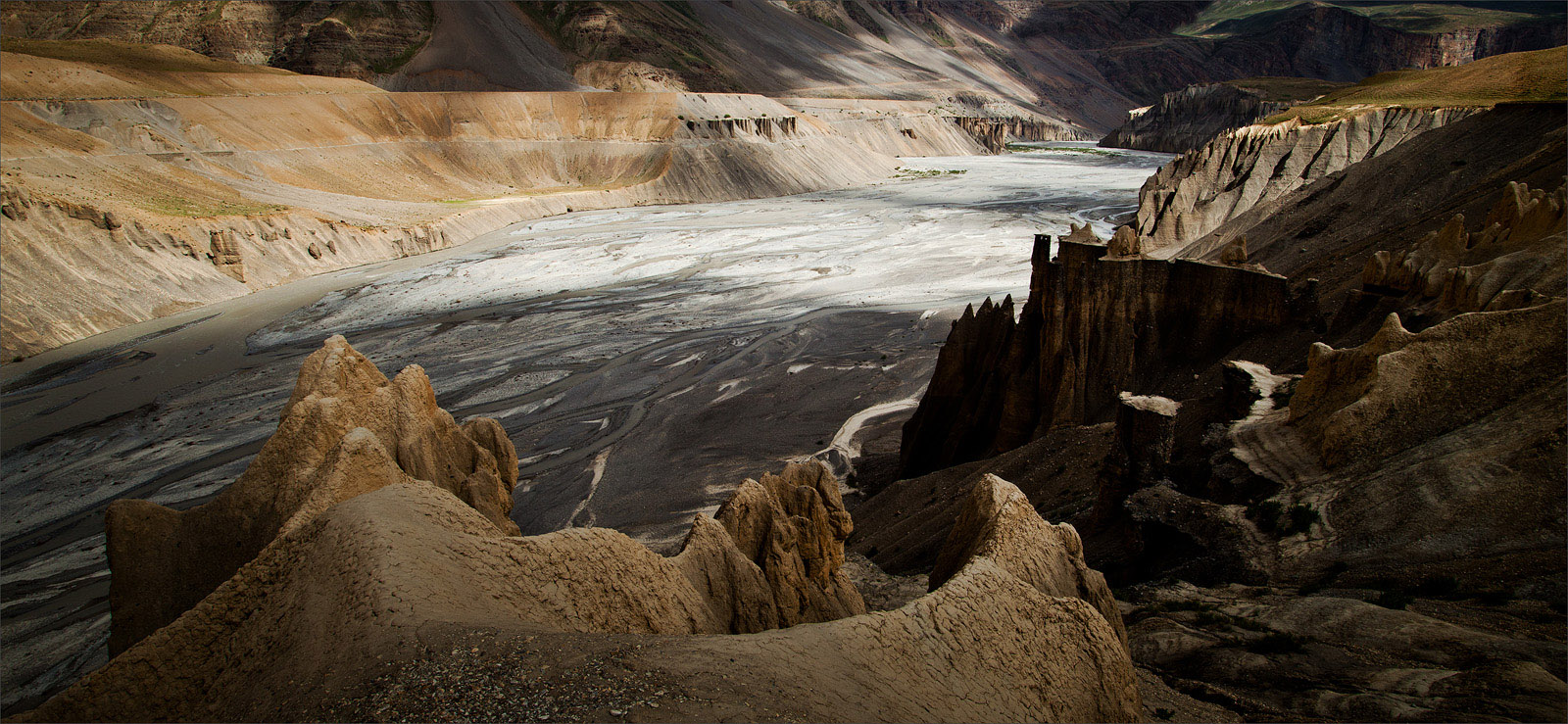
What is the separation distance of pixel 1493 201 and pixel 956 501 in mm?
15773

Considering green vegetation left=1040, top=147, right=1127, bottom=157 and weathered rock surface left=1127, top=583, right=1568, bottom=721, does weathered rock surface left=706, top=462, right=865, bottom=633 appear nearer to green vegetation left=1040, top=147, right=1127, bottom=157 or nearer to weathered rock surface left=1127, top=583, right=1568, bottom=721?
weathered rock surface left=1127, top=583, right=1568, bottom=721

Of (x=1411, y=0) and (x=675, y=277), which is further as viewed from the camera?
(x=1411, y=0)

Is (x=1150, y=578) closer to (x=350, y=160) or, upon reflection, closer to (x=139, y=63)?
(x=350, y=160)

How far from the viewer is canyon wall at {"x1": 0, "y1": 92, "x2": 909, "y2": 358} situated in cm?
3297

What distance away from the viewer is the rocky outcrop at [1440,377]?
954 centimetres

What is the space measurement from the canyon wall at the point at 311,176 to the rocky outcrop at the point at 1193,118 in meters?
45.3

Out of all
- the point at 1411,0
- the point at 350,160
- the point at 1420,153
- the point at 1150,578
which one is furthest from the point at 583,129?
the point at 1411,0

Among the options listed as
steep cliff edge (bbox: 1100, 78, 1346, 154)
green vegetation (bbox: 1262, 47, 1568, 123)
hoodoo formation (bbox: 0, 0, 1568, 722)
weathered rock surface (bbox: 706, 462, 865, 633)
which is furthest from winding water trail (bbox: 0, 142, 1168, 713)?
steep cliff edge (bbox: 1100, 78, 1346, 154)

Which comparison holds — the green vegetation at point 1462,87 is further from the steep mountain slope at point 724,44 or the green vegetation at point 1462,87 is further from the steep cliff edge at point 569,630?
the steep mountain slope at point 724,44

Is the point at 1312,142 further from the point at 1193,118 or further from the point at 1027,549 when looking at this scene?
the point at 1193,118

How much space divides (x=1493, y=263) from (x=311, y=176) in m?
66.0

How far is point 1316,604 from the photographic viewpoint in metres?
8.38

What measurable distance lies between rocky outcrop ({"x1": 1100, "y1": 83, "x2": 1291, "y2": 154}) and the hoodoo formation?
55407 millimetres

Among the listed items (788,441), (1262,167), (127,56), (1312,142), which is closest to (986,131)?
(1312,142)
